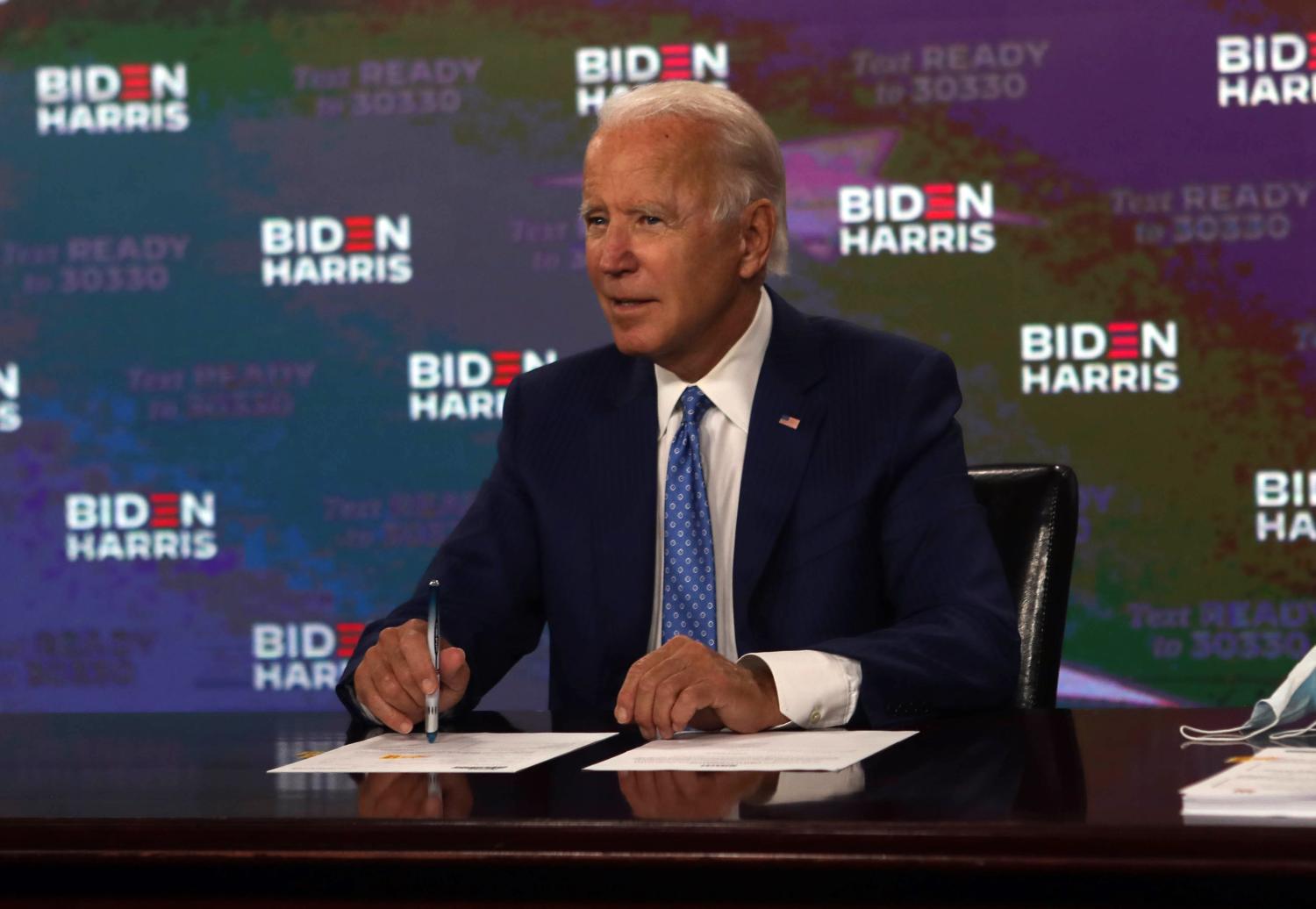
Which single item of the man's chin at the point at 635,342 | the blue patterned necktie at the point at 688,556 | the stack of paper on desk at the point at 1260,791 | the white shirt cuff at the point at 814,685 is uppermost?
the man's chin at the point at 635,342

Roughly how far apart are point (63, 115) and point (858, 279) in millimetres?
2181

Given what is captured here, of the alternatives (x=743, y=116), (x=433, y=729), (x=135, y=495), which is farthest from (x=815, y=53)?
(x=433, y=729)

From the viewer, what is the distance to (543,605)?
2.30 metres

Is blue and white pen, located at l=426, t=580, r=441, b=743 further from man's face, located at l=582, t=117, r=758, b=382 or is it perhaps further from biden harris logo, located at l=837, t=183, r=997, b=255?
biden harris logo, located at l=837, t=183, r=997, b=255

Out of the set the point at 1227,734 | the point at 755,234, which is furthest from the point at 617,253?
the point at 1227,734

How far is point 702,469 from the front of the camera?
2.16 metres

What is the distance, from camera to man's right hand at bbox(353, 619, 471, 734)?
175 centimetres

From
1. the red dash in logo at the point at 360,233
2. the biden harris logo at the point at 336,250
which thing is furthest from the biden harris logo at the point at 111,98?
the red dash in logo at the point at 360,233

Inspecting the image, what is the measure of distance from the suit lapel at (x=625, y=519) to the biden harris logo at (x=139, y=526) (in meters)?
2.30

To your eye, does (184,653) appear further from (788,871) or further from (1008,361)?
(788,871)

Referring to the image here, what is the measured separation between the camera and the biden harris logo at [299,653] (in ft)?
13.7

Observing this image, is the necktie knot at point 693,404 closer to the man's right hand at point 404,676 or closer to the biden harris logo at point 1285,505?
the man's right hand at point 404,676

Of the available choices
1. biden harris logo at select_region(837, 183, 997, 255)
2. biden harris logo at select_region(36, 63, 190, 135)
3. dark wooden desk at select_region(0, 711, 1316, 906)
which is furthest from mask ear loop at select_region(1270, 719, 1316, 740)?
biden harris logo at select_region(36, 63, 190, 135)

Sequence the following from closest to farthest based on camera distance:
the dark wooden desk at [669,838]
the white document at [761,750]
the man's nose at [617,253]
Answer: the dark wooden desk at [669,838], the white document at [761,750], the man's nose at [617,253]
